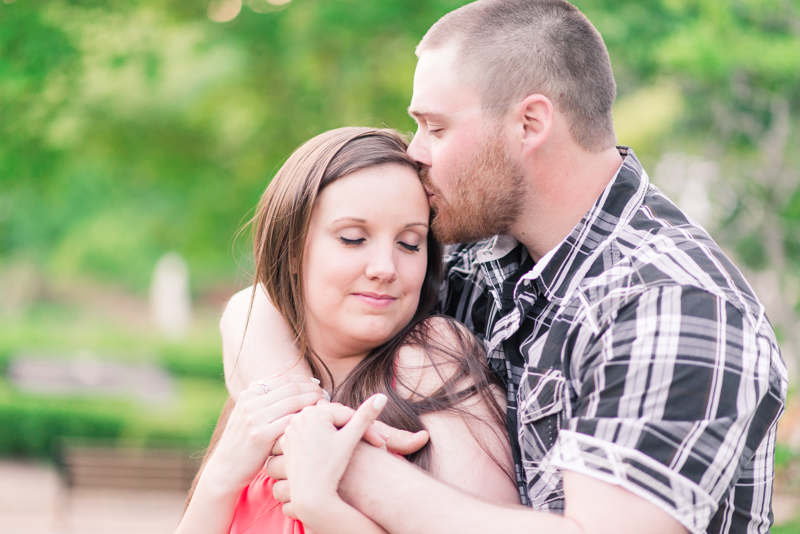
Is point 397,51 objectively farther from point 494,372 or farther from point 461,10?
point 494,372

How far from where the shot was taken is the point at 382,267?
2.43 metres

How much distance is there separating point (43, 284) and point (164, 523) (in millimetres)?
25568

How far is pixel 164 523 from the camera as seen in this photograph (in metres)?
8.12

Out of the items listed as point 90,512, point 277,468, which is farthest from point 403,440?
point 90,512

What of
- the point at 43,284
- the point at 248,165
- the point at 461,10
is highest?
the point at 43,284

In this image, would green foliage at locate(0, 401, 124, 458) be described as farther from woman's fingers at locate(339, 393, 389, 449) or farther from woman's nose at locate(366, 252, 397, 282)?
woman's fingers at locate(339, 393, 389, 449)

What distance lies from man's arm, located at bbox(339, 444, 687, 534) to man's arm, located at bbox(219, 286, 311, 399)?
66 cm

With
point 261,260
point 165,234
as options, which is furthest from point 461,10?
point 165,234

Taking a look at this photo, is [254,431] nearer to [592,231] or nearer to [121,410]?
[592,231]

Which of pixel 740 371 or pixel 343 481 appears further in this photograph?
pixel 343 481

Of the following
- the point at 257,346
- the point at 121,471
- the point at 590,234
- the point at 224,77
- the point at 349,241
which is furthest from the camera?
the point at 121,471

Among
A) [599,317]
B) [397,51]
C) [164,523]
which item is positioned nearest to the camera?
[599,317]

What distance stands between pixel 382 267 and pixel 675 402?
102 cm

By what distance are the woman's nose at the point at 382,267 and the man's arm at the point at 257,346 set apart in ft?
1.57
